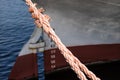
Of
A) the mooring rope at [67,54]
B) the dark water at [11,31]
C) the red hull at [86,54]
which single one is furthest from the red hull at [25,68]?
the mooring rope at [67,54]

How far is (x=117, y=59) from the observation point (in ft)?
32.3

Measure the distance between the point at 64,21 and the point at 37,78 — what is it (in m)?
2.35

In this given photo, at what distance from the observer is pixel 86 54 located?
955 centimetres

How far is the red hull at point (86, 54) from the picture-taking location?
9.30 m

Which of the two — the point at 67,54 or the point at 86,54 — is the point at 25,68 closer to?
the point at 86,54

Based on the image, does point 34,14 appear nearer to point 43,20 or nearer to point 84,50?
point 43,20

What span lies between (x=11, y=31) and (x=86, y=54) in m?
7.48

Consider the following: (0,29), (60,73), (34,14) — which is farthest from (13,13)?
(34,14)

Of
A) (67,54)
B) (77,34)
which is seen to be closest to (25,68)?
(77,34)

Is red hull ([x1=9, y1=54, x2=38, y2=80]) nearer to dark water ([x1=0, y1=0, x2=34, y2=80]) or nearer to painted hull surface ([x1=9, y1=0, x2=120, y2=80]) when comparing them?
painted hull surface ([x1=9, y1=0, x2=120, y2=80])

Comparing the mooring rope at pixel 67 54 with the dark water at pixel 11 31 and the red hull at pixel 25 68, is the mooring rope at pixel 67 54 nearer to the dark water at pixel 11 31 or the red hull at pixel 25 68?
the red hull at pixel 25 68

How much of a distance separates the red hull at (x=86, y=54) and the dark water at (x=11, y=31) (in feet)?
7.82

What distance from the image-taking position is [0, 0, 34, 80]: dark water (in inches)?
470

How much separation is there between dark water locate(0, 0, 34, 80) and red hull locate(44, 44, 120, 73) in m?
2.38
